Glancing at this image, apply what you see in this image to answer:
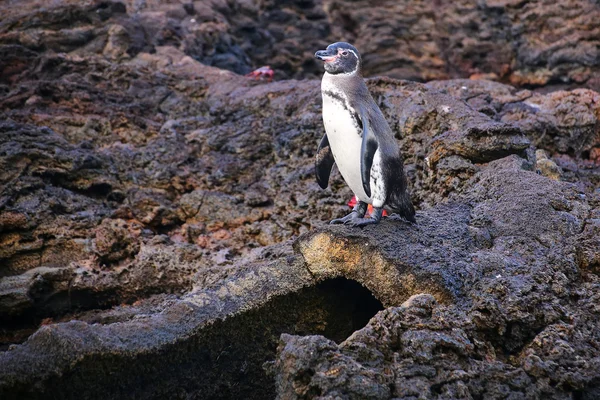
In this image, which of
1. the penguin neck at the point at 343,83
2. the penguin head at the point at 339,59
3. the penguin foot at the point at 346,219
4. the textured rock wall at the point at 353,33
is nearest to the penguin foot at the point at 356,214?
the penguin foot at the point at 346,219

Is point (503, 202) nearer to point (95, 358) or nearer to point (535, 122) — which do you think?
point (535, 122)

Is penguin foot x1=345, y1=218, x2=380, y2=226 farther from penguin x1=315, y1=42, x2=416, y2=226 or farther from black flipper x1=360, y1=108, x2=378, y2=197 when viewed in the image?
black flipper x1=360, y1=108, x2=378, y2=197

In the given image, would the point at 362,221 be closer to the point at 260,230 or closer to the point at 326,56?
the point at 326,56

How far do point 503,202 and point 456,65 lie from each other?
25.7 feet

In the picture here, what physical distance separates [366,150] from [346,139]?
0.73 ft

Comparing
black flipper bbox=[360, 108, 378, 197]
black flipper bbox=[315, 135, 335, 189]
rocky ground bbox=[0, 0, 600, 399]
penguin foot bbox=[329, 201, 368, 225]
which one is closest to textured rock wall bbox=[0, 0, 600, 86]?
rocky ground bbox=[0, 0, 600, 399]

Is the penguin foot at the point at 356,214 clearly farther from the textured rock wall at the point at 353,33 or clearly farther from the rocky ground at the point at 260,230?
the textured rock wall at the point at 353,33

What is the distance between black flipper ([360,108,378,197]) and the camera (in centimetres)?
446

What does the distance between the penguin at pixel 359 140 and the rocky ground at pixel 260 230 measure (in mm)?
215

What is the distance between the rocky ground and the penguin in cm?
22

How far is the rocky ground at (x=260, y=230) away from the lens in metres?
3.63

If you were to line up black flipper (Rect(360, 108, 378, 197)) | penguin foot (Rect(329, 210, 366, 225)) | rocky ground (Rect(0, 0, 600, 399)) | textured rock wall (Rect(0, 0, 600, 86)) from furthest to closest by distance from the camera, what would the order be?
textured rock wall (Rect(0, 0, 600, 86))
penguin foot (Rect(329, 210, 366, 225))
black flipper (Rect(360, 108, 378, 197))
rocky ground (Rect(0, 0, 600, 399))

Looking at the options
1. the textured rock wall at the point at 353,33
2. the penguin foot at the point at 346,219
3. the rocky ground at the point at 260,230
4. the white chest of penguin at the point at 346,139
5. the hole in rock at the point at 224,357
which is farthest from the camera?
the textured rock wall at the point at 353,33

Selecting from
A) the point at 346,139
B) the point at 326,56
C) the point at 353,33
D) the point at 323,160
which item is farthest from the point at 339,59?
the point at 353,33
